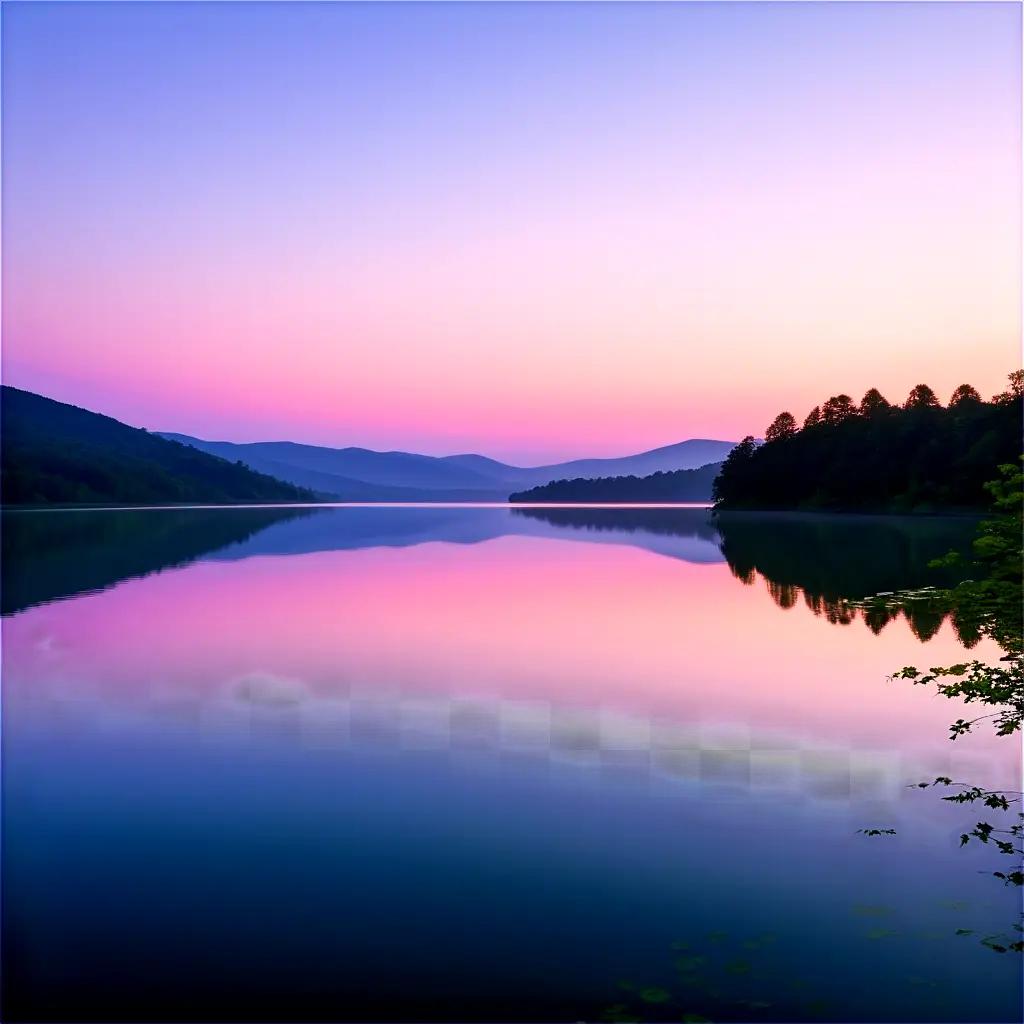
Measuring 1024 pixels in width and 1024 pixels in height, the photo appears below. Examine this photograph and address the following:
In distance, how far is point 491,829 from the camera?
10.9 meters

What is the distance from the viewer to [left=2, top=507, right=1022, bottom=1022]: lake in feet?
24.2

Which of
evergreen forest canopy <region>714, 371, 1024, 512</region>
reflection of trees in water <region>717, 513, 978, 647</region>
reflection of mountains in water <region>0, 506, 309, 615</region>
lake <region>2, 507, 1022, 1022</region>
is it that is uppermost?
evergreen forest canopy <region>714, 371, 1024, 512</region>

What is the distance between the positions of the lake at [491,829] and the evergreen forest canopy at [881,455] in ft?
319

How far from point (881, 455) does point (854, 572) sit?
3748 inches

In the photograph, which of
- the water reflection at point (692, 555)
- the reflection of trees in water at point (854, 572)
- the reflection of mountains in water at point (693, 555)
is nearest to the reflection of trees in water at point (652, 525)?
the water reflection at point (692, 555)

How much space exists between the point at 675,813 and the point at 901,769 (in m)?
4.20

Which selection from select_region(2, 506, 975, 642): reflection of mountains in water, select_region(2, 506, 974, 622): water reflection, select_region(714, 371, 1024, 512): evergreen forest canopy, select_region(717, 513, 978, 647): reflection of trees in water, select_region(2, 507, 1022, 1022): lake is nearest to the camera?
select_region(2, 507, 1022, 1022): lake

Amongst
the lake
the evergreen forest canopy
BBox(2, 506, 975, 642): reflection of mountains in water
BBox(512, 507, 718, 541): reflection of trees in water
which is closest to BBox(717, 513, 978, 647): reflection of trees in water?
BBox(2, 506, 975, 642): reflection of mountains in water

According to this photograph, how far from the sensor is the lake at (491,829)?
24.2 ft

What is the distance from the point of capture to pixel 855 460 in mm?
131875

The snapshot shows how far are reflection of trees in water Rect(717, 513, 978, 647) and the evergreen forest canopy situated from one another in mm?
41935

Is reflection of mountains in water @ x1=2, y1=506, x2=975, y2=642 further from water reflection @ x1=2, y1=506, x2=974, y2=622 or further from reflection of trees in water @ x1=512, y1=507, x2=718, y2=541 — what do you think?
reflection of trees in water @ x1=512, y1=507, x2=718, y2=541

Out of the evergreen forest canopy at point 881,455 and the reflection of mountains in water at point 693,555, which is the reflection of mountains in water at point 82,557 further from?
the evergreen forest canopy at point 881,455

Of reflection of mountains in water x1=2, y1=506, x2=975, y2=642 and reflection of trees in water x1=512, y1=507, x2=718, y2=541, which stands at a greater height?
reflection of trees in water x1=512, y1=507, x2=718, y2=541
